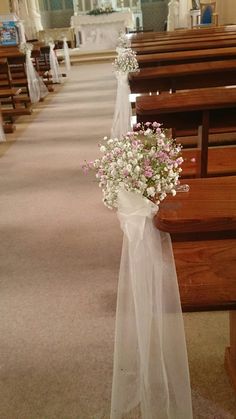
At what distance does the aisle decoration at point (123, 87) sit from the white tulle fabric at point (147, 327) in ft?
8.77

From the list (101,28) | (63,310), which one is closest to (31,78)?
(63,310)

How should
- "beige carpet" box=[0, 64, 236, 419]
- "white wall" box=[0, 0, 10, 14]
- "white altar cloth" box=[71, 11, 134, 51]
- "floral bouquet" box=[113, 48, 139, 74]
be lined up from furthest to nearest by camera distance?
"white altar cloth" box=[71, 11, 134, 51] → "white wall" box=[0, 0, 10, 14] → "floral bouquet" box=[113, 48, 139, 74] → "beige carpet" box=[0, 64, 236, 419]

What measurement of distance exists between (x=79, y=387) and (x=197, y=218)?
3.21 feet

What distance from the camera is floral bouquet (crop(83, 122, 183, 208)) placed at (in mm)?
1108

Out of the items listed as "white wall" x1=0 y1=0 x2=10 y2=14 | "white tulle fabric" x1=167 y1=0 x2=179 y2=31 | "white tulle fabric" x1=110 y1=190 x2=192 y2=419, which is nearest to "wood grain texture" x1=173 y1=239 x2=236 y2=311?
"white tulle fabric" x1=110 y1=190 x2=192 y2=419

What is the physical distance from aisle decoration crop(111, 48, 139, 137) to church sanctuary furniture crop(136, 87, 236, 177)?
126 centimetres

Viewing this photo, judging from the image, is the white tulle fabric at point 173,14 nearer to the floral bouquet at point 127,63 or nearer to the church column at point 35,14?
the church column at point 35,14

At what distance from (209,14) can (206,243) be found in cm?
1290

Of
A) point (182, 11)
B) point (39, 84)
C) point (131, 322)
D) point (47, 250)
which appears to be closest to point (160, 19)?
point (182, 11)

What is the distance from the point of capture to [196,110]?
245cm

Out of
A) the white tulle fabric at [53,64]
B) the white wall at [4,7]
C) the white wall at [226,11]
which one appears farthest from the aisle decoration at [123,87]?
the white wall at [4,7]

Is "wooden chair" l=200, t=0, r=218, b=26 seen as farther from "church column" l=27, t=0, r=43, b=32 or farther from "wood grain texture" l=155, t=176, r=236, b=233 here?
"wood grain texture" l=155, t=176, r=236, b=233

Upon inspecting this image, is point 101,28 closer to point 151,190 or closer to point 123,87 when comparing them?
point 123,87

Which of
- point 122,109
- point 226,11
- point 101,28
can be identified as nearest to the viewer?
point 122,109
